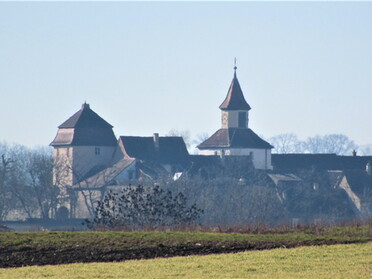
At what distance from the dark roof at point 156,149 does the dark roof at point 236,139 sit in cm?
366

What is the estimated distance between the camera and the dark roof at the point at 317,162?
124312mm

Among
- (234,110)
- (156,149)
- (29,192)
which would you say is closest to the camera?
(29,192)

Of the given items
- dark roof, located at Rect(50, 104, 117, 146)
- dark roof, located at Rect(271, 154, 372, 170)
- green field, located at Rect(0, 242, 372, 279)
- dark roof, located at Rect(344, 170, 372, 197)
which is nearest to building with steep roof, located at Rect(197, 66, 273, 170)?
dark roof, located at Rect(271, 154, 372, 170)

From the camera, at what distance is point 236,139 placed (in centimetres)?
12112

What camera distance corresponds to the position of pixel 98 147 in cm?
11888

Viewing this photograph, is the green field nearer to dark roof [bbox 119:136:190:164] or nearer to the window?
dark roof [bbox 119:136:190:164]

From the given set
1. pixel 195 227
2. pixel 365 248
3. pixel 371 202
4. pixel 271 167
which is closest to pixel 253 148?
pixel 271 167

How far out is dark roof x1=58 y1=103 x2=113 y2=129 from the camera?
119 metres

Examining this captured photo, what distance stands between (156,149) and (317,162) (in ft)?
58.3

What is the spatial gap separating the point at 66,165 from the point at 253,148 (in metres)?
19.6

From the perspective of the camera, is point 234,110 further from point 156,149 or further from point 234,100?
point 156,149

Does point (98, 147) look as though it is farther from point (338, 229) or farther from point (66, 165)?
point (338, 229)

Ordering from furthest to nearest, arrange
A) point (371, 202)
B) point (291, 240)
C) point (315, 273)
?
point (371, 202)
point (291, 240)
point (315, 273)

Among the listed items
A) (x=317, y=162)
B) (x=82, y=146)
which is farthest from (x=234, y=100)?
(x=82, y=146)
